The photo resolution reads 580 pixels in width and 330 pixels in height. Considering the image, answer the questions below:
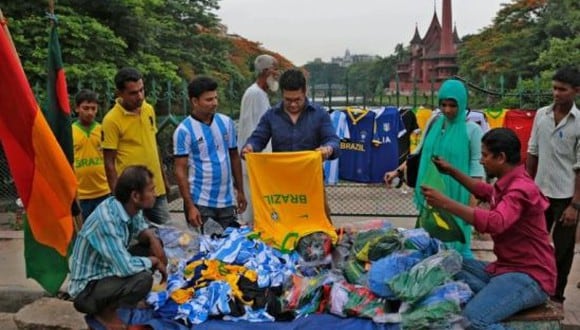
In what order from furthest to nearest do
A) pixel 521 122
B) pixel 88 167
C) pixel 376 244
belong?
pixel 521 122
pixel 88 167
pixel 376 244

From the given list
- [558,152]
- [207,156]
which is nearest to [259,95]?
[207,156]

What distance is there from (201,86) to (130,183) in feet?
3.50

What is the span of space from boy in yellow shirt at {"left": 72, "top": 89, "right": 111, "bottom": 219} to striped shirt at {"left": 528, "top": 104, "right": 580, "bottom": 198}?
343cm

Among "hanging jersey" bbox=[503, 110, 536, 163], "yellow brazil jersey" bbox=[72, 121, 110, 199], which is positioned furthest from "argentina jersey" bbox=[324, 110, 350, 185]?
"yellow brazil jersey" bbox=[72, 121, 110, 199]

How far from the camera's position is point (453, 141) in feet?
12.9

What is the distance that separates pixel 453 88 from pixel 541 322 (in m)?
1.55

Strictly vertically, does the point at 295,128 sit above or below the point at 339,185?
above

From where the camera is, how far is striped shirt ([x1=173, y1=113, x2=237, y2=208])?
13.6 ft

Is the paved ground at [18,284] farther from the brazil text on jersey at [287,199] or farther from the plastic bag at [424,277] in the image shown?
the plastic bag at [424,277]

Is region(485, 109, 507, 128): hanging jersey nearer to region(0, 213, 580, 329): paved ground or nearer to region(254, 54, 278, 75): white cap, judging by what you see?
region(0, 213, 580, 329): paved ground

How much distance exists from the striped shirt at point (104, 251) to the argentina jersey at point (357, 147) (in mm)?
4697

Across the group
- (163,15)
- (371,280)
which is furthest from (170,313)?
(163,15)

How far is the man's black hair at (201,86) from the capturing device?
4.05 m

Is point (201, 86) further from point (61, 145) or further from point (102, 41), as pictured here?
point (102, 41)
